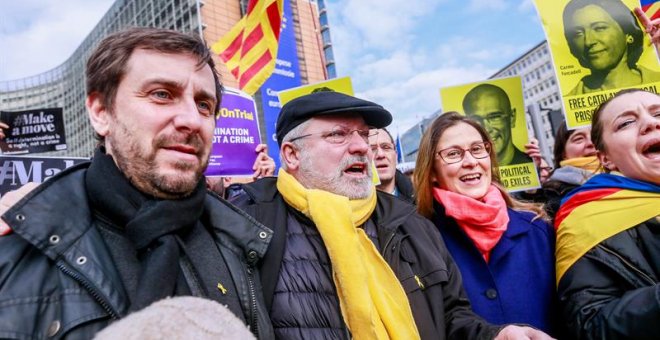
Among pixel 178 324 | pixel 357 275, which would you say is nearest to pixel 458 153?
pixel 357 275

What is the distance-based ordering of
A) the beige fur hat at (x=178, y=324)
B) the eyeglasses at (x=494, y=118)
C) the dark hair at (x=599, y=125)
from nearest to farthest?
the beige fur hat at (x=178, y=324)
the dark hair at (x=599, y=125)
the eyeglasses at (x=494, y=118)

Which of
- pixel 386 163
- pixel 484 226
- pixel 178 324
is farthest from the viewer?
pixel 386 163

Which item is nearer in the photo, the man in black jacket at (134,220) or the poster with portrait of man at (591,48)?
the man in black jacket at (134,220)

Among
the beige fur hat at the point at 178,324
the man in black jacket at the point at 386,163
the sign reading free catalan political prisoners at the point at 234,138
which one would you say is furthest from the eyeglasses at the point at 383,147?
the beige fur hat at the point at 178,324

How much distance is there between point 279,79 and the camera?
5.10m

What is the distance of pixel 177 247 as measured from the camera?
1.33m

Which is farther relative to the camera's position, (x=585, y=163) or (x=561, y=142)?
(x=561, y=142)

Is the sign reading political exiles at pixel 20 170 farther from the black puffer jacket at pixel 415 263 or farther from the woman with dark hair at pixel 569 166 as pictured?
the woman with dark hair at pixel 569 166

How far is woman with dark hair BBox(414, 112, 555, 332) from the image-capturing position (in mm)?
2162

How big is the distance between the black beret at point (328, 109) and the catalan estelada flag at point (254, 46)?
2200mm

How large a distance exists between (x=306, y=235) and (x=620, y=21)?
2749 millimetres

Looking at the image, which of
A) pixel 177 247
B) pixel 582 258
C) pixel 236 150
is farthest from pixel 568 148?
pixel 177 247

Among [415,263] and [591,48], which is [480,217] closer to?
[415,263]

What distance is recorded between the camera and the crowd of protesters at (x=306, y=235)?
115 cm
